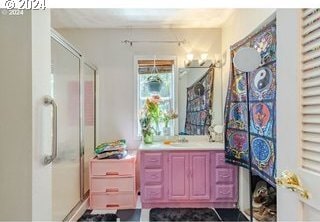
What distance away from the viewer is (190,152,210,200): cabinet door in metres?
3.26

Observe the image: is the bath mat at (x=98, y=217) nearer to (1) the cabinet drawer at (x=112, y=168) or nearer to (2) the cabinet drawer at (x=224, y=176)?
(1) the cabinet drawer at (x=112, y=168)

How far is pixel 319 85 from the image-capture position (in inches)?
34.4

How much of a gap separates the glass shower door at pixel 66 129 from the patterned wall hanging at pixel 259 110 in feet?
5.61

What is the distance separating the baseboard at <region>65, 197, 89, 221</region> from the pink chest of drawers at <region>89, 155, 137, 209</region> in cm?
7

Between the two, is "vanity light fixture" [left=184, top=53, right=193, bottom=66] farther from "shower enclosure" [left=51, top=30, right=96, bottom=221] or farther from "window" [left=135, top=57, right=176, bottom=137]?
"shower enclosure" [left=51, top=30, right=96, bottom=221]

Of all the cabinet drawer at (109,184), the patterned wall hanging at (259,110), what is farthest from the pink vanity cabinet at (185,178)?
the patterned wall hanging at (259,110)

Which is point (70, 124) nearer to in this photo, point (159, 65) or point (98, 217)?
point (98, 217)

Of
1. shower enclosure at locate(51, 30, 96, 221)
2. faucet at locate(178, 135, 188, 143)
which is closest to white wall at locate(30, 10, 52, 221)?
shower enclosure at locate(51, 30, 96, 221)

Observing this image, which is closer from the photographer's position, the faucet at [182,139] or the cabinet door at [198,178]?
the cabinet door at [198,178]

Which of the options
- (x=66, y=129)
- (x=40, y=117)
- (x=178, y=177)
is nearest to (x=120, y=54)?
(x=66, y=129)

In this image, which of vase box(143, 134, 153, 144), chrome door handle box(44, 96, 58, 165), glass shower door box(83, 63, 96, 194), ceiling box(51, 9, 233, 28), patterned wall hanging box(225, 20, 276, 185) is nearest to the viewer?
chrome door handle box(44, 96, 58, 165)

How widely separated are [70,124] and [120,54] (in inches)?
58.2

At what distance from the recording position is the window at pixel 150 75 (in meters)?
3.88

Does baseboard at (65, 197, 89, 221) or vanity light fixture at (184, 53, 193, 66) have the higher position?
vanity light fixture at (184, 53, 193, 66)
